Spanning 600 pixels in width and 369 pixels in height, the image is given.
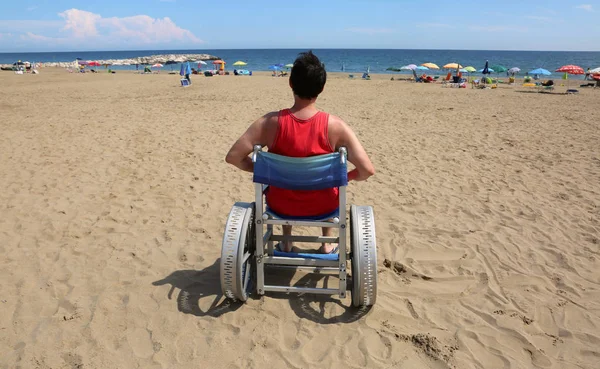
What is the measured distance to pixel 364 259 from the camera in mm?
2693

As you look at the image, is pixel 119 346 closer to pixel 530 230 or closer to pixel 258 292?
pixel 258 292

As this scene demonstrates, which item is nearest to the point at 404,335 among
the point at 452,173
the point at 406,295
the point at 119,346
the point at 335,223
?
the point at 406,295

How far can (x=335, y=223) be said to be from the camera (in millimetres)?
2775

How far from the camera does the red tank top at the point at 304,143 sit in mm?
2795

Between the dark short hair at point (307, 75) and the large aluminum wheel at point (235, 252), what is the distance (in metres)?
0.85

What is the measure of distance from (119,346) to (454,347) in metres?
2.01

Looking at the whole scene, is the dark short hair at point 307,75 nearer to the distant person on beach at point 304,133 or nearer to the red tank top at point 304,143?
the distant person on beach at point 304,133

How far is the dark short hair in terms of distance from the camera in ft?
8.73

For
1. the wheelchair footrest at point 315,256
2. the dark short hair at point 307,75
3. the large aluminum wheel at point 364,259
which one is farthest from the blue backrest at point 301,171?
the wheelchair footrest at point 315,256

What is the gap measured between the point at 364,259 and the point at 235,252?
809 millimetres

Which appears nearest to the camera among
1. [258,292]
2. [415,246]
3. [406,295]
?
[258,292]

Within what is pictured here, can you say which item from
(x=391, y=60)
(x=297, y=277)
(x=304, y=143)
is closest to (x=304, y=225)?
(x=304, y=143)

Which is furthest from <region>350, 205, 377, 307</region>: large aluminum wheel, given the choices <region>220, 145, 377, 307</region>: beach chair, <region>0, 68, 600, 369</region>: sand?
<region>0, 68, 600, 369</region>: sand

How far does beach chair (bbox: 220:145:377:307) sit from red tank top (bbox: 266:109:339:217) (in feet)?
0.34
